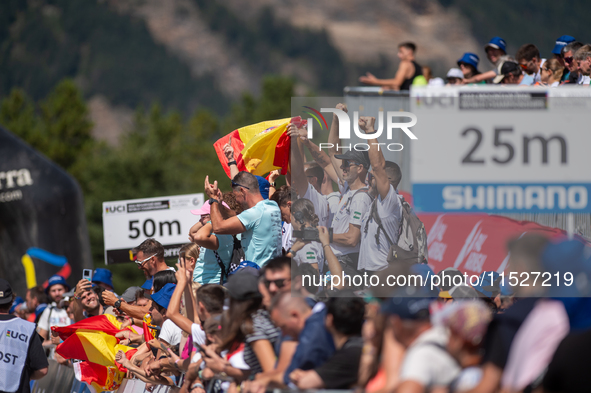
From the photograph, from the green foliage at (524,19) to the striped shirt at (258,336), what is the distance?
323 ft

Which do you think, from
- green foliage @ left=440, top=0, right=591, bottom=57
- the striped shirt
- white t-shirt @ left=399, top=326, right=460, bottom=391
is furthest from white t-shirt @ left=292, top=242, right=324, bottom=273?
green foliage @ left=440, top=0, right=591, bottom=57

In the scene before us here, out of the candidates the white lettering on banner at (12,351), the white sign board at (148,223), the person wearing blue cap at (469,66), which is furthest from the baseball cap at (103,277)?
the person wearing blue cap at (469,66)

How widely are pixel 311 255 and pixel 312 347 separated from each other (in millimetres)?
1074

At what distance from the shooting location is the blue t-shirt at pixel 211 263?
6.63 meters

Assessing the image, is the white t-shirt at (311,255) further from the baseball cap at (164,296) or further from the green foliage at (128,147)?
the green foliage at (128,147)

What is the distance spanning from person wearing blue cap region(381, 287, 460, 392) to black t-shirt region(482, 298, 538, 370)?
7.6 inches

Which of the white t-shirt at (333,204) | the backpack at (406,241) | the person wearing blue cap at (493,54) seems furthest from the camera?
the person wearing blue cap at (493,54)

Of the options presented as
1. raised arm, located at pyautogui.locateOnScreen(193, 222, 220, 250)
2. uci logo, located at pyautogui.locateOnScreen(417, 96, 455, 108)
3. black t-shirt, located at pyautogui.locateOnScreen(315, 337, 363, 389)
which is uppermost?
uci logo, located at pyautogui.locateOnScreen(417, 96, 455, 108)

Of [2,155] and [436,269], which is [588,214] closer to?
[436,269]

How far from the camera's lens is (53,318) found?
1018 cm

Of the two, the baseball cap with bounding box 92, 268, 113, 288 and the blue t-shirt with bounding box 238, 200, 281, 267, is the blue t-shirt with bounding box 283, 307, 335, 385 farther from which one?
the baseball cap with bounding box 92, 268, 113, 288

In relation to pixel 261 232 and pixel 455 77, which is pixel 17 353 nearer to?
pixel 261 232

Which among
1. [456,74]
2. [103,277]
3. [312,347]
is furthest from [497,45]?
[312,347]

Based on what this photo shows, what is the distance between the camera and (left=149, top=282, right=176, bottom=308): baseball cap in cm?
633
